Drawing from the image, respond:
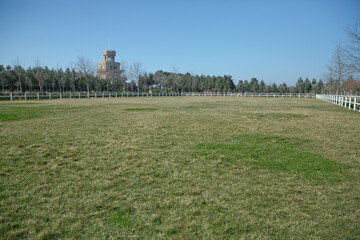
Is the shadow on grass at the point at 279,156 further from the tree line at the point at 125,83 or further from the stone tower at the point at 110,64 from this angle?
the stone tower at the point at 110,64

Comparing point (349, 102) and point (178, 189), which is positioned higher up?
point (349, 102)

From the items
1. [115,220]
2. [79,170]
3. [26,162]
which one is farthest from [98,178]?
[26,162]

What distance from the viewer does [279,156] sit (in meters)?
6.25

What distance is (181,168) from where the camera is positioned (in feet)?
17.3

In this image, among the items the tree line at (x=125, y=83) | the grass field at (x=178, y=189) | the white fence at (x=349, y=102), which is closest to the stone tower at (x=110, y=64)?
the tree line at (x=125, y=83)

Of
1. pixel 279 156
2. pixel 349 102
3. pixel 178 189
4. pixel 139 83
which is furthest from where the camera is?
pixel 139 83

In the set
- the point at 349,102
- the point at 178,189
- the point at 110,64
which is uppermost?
the point at 110,64

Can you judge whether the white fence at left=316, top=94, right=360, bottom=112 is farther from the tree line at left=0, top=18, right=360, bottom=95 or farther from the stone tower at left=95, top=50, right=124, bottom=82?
the stone tower at left=95, top=50, right=124, bottom=82

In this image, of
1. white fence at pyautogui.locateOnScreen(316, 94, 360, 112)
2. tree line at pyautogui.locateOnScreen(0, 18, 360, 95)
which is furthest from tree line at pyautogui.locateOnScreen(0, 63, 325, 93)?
white fence at pyautogui.locateOnScreen(316, 94, 360, 112)

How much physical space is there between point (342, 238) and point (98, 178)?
3.91 m

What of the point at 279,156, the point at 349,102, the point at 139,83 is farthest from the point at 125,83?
the point at 279,156

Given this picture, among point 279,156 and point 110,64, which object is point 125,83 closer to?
point 110,64

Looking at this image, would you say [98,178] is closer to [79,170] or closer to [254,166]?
[79,170]

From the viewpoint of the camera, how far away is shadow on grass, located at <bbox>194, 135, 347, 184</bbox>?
5.10 metres
